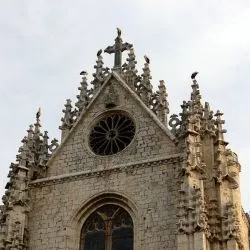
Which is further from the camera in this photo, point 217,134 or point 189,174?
point 217,134

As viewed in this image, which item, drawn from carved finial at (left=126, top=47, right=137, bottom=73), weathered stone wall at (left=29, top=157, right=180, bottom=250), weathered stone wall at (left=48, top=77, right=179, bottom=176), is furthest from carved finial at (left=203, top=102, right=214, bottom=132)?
carved finial at (left=126, top=47, right=137, bottom=73)

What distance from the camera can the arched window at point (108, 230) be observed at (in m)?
21.5

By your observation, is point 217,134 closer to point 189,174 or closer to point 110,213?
point 189,174

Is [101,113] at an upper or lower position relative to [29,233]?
upper

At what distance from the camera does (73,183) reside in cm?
2297

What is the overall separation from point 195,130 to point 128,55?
519 centimetres

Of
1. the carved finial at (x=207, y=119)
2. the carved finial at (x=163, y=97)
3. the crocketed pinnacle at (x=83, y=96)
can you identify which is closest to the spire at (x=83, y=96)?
the crocketed pinnacle at (x=83, y=96)

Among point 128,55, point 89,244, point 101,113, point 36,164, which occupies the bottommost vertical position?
point 89,244

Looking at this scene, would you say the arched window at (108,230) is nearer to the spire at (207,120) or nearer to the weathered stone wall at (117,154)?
the weathered stone wall at (117,154)

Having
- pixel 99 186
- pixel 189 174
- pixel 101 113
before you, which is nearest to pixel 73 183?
pixel 99 186

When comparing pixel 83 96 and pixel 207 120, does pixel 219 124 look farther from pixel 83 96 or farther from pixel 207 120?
pixel 83 96

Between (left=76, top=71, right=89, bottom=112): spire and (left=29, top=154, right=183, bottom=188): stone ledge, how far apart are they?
2.87m

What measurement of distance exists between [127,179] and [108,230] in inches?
67.8

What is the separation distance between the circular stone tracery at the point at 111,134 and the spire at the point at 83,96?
104 centimetres
